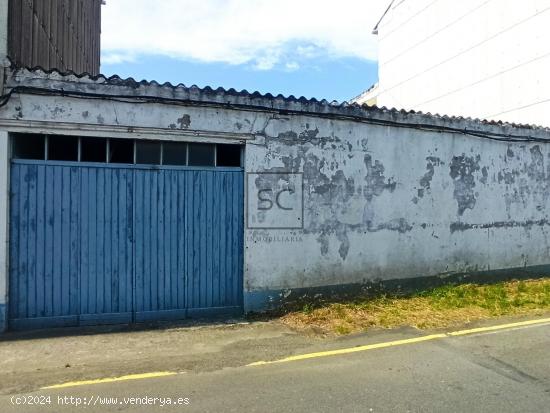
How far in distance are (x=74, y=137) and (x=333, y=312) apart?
180 inches

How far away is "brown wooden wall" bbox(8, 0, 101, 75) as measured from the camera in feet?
22.9

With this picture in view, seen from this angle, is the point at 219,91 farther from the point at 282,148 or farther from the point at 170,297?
the point at 170,297

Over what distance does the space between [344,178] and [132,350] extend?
14.2 feet

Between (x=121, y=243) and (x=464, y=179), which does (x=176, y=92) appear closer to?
(x=121, y=243)

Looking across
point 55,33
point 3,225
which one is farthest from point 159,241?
point 55,33

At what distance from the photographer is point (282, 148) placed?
7.47m

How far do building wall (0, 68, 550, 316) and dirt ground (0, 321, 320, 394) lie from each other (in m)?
1.18

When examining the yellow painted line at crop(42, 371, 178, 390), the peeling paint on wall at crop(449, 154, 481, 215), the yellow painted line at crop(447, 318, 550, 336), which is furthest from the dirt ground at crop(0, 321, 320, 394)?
the peeling paint on wall at crop(449, 154, 481, 215)

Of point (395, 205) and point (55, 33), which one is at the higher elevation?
point (55, 33)

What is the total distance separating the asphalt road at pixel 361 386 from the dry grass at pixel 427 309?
118 cm

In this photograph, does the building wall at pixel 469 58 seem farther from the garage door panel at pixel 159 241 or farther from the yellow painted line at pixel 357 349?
the garage door panel at pixel 159 241

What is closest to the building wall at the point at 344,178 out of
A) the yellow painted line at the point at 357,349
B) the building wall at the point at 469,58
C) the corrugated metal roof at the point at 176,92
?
the corrugated metal roof at the point at 176,92

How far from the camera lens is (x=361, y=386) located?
445cm

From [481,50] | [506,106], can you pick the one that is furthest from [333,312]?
[481,50]
